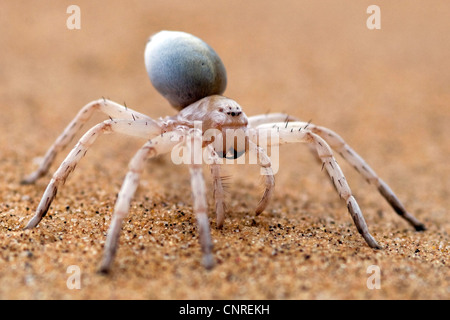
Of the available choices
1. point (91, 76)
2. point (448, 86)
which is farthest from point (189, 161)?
point (448, 86)

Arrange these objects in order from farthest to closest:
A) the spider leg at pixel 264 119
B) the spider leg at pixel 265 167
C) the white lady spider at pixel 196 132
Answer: the spider leg at pixel 264 119 → the spider leg at pixel 265 167 → the white lady spider at pixel 196 132

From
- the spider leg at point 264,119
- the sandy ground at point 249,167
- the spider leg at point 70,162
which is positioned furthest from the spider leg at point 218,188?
the spider leg at point 264,119

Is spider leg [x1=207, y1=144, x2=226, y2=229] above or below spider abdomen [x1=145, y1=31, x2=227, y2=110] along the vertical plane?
below

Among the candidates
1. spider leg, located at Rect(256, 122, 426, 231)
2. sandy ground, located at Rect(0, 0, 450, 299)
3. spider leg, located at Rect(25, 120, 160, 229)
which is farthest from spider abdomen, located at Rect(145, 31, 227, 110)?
sandy ground, located at Rect(0, 0, 450, 299)

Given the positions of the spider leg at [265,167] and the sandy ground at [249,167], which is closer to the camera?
the sandy ground at [249,167]

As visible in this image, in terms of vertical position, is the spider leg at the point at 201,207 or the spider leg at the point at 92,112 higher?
the spider leg at the point at 92,112

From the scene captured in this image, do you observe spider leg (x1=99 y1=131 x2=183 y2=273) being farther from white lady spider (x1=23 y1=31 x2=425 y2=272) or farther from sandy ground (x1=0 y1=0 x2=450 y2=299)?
sandy ground (x1=0 y1=0 x2=450 y2=299)

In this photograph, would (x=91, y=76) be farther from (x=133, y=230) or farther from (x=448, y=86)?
(x=448, y=86)

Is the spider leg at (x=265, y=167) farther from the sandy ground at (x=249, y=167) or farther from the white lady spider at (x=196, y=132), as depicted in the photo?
the sandy ground at (x=249, y=167)
